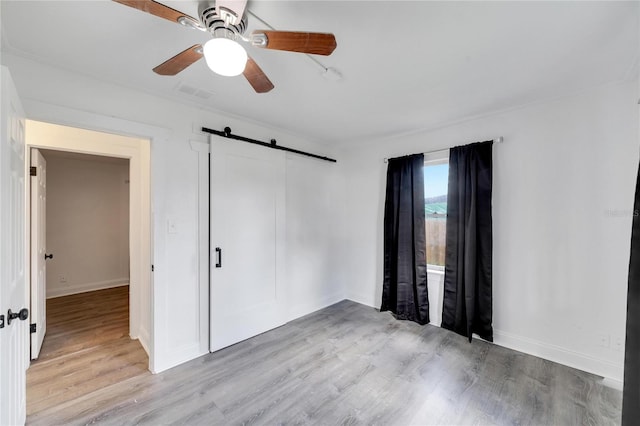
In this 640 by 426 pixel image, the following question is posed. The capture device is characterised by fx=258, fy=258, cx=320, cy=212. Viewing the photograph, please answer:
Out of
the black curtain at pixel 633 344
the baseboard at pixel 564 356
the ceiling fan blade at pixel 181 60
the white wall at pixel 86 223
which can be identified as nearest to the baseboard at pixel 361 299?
the baseboard at pixel 564 356

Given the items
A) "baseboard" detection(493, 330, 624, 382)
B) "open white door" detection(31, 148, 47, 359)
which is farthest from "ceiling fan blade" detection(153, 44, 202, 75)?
"baseboard" detection(493, 330, 624, 382)

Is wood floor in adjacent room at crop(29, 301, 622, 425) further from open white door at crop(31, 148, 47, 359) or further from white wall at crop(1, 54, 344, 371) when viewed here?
open white door at crop(31, 148, 47, 359)

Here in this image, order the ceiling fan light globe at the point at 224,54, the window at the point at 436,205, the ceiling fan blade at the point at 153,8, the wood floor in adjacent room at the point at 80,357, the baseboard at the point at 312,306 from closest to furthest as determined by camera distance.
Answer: the ceiling fan blade at the point at 153,8
the ceiling fan light globe at the point at 224,54
the wood floor in adjacent room at the point at 80,357
the window at the point at 436,205
the baseboard at the point at 312,306

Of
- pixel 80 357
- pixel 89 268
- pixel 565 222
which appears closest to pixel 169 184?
pixel 80 357

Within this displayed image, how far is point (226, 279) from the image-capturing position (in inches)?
107

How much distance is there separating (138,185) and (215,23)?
2.33 m

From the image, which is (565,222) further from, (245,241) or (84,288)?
(84,288)

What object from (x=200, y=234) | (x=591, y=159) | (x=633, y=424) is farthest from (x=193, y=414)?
(x=591, y=159)

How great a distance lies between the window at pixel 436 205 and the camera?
3205 millimetres

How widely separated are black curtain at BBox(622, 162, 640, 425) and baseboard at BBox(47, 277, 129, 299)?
6.56m

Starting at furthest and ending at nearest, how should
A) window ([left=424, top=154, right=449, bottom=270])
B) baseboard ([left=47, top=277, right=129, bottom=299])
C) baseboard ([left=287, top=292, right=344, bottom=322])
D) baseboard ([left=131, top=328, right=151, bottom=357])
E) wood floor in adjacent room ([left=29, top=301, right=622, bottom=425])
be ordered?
baseboard ([left=47, top=277, right=129, bottom=299]) → baseboard ([left=287, top=292, right=344, bottom=322]) → window ([left=424, top=154, right=449, bottom=270]) → baseboard ([left=131, top=328, right=151, bottom=357]) → wood floor in adjacent room ([left=29, top=301, right=622, bottom=425])

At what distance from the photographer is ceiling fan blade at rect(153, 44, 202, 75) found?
135cm

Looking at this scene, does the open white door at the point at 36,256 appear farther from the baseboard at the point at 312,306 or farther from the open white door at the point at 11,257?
the baseboard at the point at 312,306

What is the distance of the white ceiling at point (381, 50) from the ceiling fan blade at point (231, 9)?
18cm
